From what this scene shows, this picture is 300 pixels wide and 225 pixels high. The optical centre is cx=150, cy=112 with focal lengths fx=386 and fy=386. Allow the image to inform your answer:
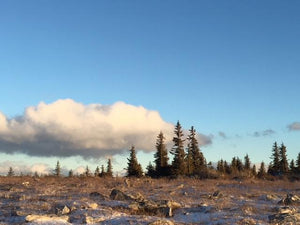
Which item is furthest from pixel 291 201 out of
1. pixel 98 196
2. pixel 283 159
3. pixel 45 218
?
pixel 283 159

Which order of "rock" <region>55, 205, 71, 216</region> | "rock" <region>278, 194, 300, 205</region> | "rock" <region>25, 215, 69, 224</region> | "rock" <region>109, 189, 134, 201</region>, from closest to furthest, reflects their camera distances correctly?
"rock" <region>25, 215, 69, 224</region> → "rock" <region>55, 205, 71, 216</region> → "rock" <region>109, 189, 134, 201</region> → "rock" <region>278, 194, 300, 205</region>

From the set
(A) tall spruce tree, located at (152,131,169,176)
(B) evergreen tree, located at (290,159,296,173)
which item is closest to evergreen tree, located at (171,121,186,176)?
(A) tall spruce tree, located at (152,131,169,176)

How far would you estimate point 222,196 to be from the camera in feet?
73.7

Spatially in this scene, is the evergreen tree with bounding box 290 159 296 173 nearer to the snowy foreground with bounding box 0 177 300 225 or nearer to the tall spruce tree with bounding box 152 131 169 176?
the tall spruce tree with bounding box 152 131 169 176

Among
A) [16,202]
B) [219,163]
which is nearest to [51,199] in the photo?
[16,202]

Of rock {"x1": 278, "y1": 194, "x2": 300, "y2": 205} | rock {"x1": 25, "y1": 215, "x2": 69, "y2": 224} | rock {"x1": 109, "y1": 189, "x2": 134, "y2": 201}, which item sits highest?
rock {"x1": 109, "y1": 189, "x2": 134, "y2": 201}

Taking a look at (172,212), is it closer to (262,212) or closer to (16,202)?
(262,212)

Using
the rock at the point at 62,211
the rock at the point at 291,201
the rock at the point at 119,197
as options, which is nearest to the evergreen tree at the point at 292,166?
the rock at the point at 291,201

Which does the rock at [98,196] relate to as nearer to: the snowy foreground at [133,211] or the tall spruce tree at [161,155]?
the snowy foreground at [133,211]

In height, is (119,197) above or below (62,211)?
above

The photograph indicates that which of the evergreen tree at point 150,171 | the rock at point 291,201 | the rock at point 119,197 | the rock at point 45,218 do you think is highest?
the evergreen tree at point 150,171

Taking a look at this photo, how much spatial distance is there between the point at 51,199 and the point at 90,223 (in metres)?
6.14

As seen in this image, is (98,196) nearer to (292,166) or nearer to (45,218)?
(45,218)

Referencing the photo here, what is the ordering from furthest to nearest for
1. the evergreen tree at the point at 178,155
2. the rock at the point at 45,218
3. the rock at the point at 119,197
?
1. the evergreen tree at the point at 178,155
2. the rock at the point at 119,197
3. the rock at the point at 45,218
